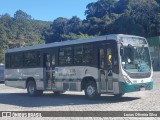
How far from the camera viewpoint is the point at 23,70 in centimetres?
2220

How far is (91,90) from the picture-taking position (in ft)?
55.8

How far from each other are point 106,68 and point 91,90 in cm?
148

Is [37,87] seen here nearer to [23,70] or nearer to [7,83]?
[23,70]

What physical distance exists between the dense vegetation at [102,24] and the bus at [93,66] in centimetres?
5453

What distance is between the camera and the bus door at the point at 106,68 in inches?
631

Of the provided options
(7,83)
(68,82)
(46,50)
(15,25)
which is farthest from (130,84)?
(15,25)

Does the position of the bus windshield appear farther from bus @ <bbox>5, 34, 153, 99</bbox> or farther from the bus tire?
the bus tire

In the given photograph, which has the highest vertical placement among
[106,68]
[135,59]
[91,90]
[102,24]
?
[102,24]

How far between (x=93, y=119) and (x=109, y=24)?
246ft

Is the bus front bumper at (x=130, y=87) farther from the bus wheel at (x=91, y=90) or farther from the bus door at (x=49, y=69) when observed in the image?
the bus door at (x=49, y=69)

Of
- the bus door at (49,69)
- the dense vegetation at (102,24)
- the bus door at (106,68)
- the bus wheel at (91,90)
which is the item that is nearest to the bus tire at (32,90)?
the bus door at (49,69)

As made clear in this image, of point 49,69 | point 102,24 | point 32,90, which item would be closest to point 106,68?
point 49,69

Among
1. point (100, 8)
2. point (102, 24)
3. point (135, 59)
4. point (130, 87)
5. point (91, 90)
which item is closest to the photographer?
point (130, 87)

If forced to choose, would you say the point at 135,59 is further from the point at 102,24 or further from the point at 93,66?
the point at 102,24
